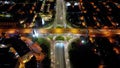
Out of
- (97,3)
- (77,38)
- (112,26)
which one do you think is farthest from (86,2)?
(77,38)

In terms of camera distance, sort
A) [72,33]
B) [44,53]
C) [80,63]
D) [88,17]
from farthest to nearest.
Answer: [88,17], [72,33], [44,53], [80,63]

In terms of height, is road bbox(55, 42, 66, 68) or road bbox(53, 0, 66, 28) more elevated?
road bbox(53, 0, 66, 28)

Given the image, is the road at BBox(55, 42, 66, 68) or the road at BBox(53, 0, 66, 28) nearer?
the road at BBox(55, 42, 66, 68)

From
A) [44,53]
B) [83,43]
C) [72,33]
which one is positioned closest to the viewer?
[44,53]

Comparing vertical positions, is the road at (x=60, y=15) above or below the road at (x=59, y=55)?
above

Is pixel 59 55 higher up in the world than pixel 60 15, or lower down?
lower down

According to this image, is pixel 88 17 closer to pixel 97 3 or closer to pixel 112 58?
pixel 97 3

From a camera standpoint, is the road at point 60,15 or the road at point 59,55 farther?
the road at point 60,15

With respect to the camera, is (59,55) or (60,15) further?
(60,15)
